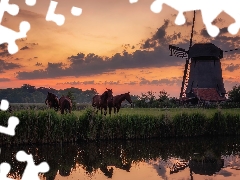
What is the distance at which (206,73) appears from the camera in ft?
152

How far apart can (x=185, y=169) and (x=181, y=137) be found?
927 cm

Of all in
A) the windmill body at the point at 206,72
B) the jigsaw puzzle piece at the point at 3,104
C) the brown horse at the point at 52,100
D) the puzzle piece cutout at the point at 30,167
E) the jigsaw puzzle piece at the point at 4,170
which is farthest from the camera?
the windmill body at the point at 206,72

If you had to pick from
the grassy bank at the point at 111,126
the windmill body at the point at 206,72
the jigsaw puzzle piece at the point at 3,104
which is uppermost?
the windmill body at the point at 206,72

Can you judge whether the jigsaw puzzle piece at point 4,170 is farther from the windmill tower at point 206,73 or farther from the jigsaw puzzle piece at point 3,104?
the windmill tower at point 206,73

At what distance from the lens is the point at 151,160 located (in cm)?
1476

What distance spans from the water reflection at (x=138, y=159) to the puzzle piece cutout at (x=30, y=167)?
0.22 metres

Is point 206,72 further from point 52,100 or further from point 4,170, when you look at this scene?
→ point 4,170

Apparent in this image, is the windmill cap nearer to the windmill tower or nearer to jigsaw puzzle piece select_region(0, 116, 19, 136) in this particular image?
the windmill tower

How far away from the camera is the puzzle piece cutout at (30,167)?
11.5 metres

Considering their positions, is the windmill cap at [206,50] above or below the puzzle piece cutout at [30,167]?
above

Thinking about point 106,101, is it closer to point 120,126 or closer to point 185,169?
point 120,126

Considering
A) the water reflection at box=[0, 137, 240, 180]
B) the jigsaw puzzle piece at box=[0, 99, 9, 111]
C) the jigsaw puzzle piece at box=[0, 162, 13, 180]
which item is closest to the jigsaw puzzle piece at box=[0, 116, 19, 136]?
the water reflection at box=[0, 137, 240, 180]

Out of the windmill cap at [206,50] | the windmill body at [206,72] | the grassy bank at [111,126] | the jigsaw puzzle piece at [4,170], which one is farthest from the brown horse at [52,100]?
the windmill cap at [206,50]

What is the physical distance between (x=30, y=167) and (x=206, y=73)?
36.9m
